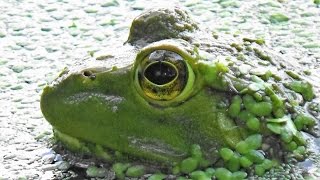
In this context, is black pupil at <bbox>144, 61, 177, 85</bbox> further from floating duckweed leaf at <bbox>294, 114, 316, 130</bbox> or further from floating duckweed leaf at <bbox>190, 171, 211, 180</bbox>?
floating duckweed leaf at <bbox>294, 114, 316, 130</bbox>

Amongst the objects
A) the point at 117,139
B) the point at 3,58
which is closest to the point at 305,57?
the point at 117,139

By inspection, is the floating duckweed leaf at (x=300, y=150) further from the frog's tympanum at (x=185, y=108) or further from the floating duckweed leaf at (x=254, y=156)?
the floating duckweed leaf at (x=254, y=156)

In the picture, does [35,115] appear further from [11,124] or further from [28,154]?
[28,154]

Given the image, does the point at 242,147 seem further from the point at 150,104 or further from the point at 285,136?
the point at 150,104

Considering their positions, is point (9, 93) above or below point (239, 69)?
below

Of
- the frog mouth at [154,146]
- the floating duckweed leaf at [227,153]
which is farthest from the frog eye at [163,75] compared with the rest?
the floating duckweed leaf at [227,153]

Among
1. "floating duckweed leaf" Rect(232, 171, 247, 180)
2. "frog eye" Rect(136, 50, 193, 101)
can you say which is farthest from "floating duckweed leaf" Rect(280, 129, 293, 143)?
"frog eye" Rect(136, 50, 193, 101)

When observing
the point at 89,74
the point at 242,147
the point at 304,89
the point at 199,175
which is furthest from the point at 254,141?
the point at 89,74
